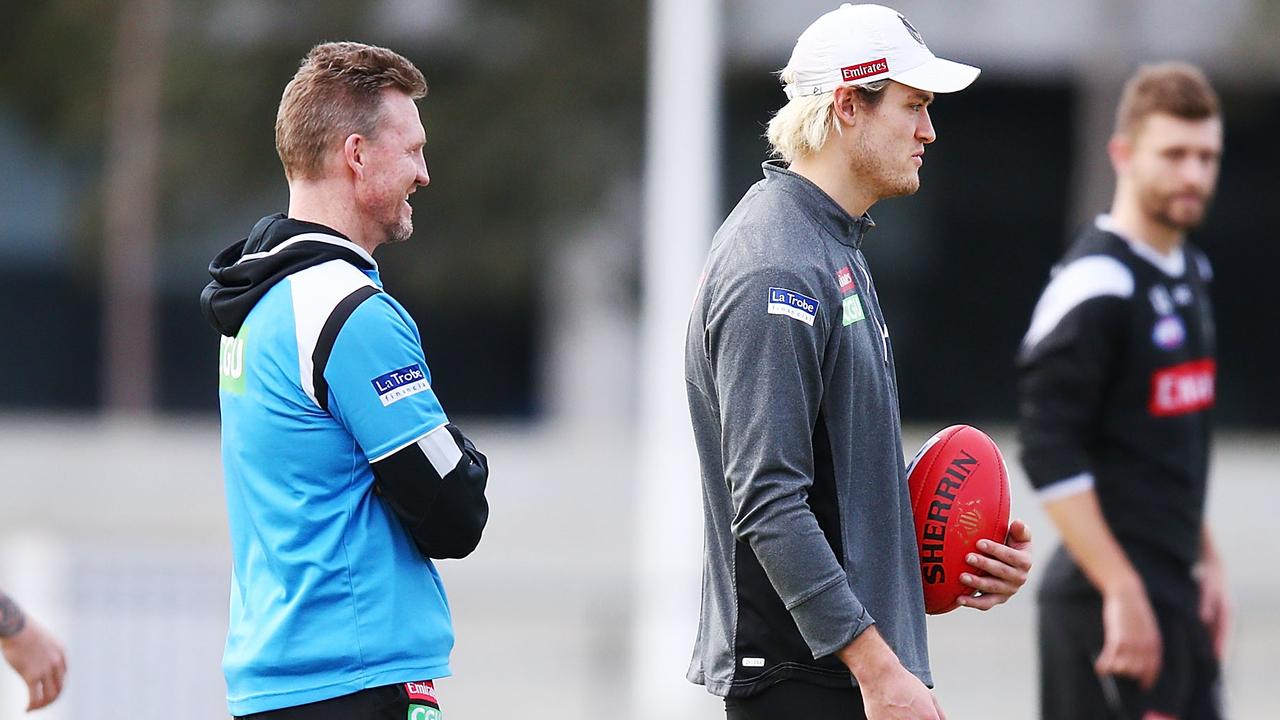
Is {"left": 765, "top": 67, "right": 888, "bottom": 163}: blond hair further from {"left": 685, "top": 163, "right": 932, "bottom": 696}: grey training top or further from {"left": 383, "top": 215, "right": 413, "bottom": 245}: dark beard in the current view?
{"left": 383, "top": 215, "right": 413, "bottom": 245}: dark beard

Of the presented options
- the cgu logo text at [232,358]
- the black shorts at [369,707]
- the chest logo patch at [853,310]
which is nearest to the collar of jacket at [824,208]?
the chest logo patch at [853,310]

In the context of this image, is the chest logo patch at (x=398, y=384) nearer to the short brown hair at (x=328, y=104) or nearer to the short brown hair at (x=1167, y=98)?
the short brown hair at (x=328, y=104)

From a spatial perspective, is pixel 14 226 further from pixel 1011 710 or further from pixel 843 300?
pixel 843 300

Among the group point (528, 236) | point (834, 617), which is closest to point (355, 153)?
point (834, 617)

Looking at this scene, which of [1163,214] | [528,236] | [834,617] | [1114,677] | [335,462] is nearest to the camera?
[834,617]

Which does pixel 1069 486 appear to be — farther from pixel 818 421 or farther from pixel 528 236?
pixel 528 236

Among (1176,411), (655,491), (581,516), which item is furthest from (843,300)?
(581,516)

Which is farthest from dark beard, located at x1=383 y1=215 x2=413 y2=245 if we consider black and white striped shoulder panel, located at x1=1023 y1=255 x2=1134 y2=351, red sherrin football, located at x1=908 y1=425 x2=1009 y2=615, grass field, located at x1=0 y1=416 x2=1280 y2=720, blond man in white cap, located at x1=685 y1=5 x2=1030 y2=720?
grass field, located at x1=0 y1=416 x2=1280 y2=720

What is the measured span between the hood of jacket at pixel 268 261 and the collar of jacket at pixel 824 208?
923 millimetres

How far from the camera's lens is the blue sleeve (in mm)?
3268

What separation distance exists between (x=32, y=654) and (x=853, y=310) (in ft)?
7.48

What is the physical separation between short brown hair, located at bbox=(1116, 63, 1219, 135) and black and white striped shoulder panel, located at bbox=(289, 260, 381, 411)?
3.02 metres

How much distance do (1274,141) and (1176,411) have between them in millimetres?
20526

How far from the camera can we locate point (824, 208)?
3.51 m
